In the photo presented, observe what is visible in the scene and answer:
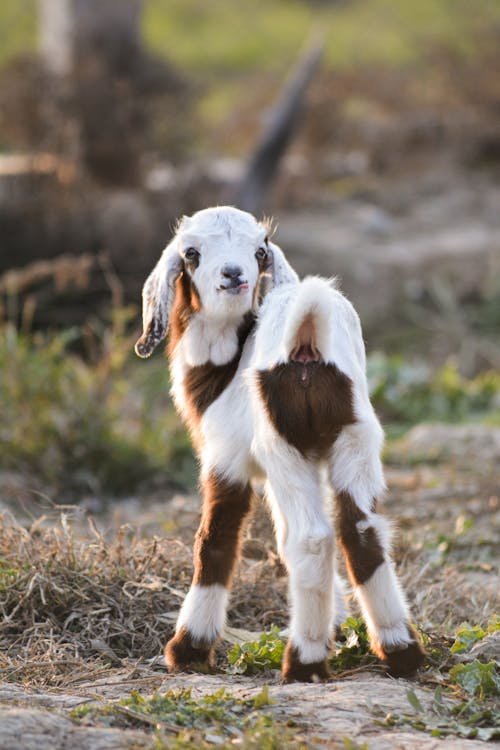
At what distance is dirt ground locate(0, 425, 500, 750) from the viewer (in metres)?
3.00

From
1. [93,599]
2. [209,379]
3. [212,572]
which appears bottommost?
[93,599]

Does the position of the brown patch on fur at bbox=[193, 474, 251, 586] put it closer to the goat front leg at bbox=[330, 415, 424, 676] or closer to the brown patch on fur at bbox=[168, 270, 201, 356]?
the goat front leg at bbox=[330, 415, 424, 676]

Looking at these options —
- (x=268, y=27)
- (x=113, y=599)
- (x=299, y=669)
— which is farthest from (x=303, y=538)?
(x=268, y=27)

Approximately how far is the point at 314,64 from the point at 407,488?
24.1ft

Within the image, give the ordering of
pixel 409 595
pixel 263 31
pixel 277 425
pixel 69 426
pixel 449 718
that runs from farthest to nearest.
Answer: pixel 263 31
pixel 69 426
pixel 409 595
pixel 277 425
pixel 449 718

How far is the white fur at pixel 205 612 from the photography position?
358 centimetres

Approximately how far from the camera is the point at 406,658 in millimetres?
3410

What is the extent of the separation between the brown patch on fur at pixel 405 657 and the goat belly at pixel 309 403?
23.1 inches

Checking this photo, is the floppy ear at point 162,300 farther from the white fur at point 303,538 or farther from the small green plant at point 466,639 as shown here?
the small green plant at point 466,639

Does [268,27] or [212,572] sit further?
[268,27]

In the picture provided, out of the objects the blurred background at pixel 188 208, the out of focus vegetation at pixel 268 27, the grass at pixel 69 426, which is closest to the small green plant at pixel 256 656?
the blurred background at pixel 188 208

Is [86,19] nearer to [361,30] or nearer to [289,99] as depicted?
[289,99]

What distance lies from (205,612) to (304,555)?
482 mm

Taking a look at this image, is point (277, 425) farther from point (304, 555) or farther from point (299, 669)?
point (299, 669)
